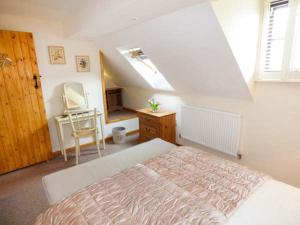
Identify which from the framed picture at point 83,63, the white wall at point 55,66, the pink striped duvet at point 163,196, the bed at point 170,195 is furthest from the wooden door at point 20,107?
the pink striped duvet at point 163,196

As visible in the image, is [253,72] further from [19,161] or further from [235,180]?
[19,161]

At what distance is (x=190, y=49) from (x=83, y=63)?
2033mm

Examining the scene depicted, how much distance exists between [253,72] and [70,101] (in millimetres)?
2818

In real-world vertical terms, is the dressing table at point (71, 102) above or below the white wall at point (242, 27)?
→ below

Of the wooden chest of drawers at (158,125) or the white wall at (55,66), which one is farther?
the wooden chest of drawers at (158,125)

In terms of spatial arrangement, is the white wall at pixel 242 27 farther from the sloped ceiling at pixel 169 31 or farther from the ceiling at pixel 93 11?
the ceiling at pixel 93 11

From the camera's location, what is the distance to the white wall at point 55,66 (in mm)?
2662

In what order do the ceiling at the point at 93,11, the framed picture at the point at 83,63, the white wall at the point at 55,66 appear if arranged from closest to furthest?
1. the ceiling at the point at 93,11
2. the white wall at the point at 55,66
3. the framed picture at the point at 83,63

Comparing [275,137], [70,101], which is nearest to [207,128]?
[275,137]

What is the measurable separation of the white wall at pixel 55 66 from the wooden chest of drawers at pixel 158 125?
100cm

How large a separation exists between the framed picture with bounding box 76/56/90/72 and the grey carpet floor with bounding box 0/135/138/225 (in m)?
1.52

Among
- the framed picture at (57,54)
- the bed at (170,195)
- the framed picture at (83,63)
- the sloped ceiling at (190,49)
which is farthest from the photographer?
the framed picture at (83,63)

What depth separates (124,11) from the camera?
1.69 m

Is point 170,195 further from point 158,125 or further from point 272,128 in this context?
point 158,125
